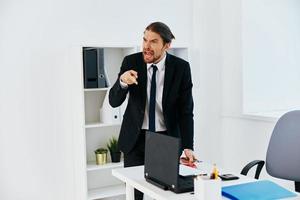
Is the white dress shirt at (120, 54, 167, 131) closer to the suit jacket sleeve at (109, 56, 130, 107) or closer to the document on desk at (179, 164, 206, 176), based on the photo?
the suit jacket sleeve at (109, 56, 130, 107)

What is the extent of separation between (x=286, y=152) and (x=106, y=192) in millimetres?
1581

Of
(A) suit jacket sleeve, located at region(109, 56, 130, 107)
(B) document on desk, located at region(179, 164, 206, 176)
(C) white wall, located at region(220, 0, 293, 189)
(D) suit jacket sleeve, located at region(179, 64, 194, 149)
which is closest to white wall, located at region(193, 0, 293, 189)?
(C) white wall, located at region(220, 0, 293, 189)

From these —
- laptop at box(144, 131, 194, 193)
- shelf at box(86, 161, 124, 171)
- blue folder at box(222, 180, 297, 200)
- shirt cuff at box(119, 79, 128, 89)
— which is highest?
shirt cuff at box(119, 79, 128, 89)

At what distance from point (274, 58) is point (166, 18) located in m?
1.12

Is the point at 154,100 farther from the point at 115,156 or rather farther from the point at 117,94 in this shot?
→ the point at 115,156

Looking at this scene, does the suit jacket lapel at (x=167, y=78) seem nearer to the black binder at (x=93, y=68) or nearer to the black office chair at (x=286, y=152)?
the black office chair at (x=286, y=152)

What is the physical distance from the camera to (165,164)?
1927 mm

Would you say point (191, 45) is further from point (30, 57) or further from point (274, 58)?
point (30, 57)

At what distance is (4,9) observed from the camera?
3207mm

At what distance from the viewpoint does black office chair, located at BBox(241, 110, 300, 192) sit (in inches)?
105

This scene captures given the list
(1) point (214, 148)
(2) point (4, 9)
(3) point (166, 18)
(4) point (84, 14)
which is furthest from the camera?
(1) point (214, 148)

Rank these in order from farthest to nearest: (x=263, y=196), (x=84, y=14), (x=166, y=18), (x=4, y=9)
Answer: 1. (x=166, y=18)
2. (x=84, y=14)
3. (x=4, y=9)
4. (x=263, y=196)

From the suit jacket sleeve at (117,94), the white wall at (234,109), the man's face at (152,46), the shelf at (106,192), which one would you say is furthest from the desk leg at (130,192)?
the white wall at (234,109)

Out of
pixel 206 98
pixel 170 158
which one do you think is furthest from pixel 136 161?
pixel 206 98
